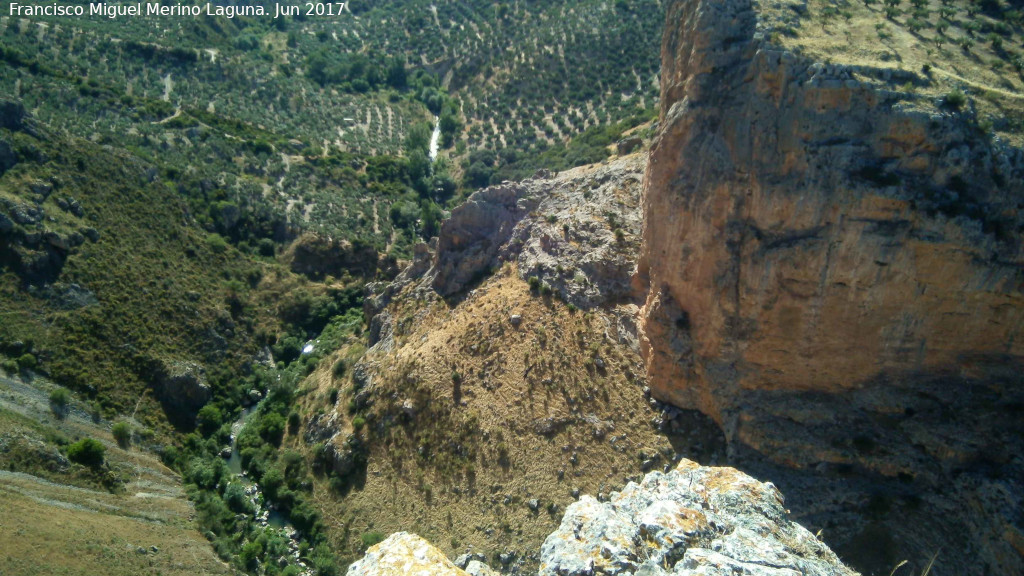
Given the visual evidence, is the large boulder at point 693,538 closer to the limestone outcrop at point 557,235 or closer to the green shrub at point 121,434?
the limestone outcrop at point 557,235

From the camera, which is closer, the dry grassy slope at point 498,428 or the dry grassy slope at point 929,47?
the dry grassy slope at point 929,47

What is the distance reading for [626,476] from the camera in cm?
3203

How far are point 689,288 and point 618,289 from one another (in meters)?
6.93

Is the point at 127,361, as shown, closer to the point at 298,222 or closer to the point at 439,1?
the point at 298,222

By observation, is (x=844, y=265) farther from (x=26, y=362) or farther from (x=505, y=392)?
(x=26, y=362)

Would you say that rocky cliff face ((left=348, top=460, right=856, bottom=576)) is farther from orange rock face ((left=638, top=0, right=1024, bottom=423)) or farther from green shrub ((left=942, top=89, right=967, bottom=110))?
green shrub ((left=942, top=89, right=967, bottom=110))

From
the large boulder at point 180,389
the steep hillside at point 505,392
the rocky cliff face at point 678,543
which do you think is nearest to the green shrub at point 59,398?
the large boulder at point 180,389

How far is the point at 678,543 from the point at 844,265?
14938 mm

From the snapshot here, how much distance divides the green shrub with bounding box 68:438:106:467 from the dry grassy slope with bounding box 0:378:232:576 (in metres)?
0.79

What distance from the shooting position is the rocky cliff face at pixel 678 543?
15.6 m

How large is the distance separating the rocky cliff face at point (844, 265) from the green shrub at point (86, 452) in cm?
3212

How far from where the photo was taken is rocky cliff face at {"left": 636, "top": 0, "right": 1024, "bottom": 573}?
24828mm

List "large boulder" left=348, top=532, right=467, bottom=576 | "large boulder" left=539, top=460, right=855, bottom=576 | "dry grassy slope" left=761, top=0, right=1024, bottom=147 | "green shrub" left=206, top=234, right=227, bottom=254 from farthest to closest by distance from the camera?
1. "green shrub" left=206, top=234, right=227, bottom=254
2. "dry grassy slope" left=761, top=0, right=1024, bottom=147
3. "large boulder" left=348, top=532, right=467, bottom=576
4. "large boulder" left=539, top=460, right=855, bottom=576

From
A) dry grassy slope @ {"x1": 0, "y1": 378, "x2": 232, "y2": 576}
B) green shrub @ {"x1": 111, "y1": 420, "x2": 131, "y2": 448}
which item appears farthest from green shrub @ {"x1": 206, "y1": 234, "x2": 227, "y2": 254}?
green shrub @ {"x1": 111, "y1": 420, "x2": 131, "y2": 448}
